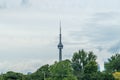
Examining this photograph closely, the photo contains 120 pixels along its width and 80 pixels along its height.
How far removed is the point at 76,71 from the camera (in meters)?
149

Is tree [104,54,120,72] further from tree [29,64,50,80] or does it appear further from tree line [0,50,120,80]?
tree [29,64,50,80]

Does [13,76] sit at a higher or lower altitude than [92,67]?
lower

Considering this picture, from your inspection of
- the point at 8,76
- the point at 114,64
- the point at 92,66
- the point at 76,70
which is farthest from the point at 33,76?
the point at 114,64

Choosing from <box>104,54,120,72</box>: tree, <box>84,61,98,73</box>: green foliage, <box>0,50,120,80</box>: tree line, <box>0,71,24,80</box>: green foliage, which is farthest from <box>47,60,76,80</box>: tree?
<box>104,54,120,72</box>: tree

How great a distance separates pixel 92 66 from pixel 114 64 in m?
29.3

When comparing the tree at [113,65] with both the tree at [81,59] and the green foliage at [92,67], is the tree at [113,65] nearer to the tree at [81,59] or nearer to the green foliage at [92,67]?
the tree at [81,59]

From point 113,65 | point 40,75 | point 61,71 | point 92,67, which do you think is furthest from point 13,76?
point 113,65

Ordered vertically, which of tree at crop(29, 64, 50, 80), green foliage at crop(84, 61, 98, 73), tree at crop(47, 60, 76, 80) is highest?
green foliage at crop(84, 61, 98, 73)

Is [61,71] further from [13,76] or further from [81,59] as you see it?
[81,59]

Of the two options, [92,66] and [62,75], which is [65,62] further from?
[92,66]

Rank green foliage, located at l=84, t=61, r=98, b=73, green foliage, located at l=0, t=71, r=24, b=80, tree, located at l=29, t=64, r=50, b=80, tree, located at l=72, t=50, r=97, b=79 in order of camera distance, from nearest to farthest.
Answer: tree, located at l=29, t=64, r=50, b=80
green foliage, located at l=0, t=71, r=24, b=80
green foliage, located at l=84, t=61, r=98, b=73
tree, located at l=72, t=50, r=97, b=79

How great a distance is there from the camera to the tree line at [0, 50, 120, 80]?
10106 cm

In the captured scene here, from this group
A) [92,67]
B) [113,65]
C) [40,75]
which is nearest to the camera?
[40,75]

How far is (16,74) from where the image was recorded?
438ft
